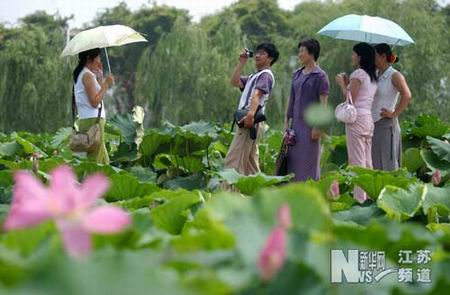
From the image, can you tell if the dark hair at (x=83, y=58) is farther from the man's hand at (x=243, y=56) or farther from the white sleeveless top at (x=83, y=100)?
the man's hand at (x=243, y=56)

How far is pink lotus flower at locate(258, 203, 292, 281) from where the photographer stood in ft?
2.30

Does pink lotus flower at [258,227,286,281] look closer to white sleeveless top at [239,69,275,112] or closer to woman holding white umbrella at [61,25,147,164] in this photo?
woman holding white umbrella at [61,25,147,164]

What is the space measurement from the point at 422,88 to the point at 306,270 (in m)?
15.2

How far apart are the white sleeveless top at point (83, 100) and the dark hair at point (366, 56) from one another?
1.33 metres

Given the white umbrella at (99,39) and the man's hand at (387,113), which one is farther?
the white umbrella at (99,39)

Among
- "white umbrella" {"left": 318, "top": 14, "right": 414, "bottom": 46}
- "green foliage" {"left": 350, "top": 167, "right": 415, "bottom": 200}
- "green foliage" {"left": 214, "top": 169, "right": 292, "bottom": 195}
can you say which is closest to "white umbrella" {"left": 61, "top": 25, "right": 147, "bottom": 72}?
"white umbrella" {"left": 318, "top": 14, "right": 414, "bottom": 46}

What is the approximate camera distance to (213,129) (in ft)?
18.7

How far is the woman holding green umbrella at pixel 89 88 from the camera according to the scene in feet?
14.4

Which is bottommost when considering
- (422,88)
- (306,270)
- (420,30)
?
(422,88)

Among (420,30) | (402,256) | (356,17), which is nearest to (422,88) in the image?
(420,30)

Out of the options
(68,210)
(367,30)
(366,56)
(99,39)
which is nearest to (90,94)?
(99,39)

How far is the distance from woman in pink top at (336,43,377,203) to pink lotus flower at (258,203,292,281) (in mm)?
3753

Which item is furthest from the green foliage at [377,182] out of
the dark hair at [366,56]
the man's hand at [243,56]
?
the man's hand at [243,56]

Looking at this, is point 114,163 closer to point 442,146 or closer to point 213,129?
point 213,129
